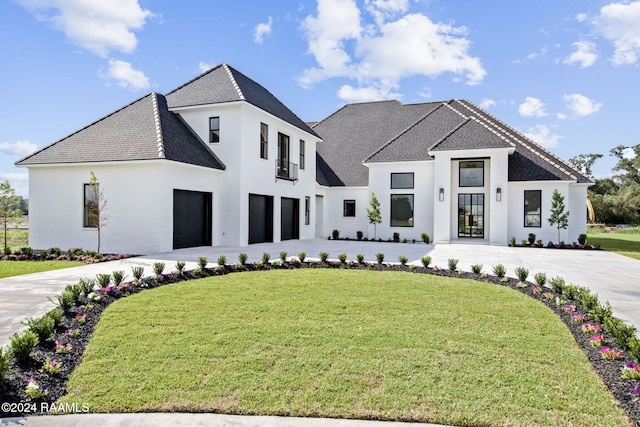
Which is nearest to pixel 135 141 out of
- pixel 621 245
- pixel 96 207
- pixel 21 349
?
pixel 96 207

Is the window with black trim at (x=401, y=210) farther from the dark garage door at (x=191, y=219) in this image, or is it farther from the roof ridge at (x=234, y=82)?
the dark garage door at (x=191, y=219)

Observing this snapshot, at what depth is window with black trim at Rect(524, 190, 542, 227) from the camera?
21.3 m

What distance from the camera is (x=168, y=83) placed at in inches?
836

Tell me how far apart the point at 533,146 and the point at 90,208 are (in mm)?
24274

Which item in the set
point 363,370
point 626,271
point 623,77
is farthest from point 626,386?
point 623,77

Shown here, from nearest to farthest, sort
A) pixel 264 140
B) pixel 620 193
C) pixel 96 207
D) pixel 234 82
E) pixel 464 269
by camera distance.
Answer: pixel 464 269, pixel 96 207, pixel 234 82, pixel 264 140, pixel 620 193

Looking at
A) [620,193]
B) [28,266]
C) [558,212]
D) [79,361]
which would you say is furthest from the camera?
[620,193]

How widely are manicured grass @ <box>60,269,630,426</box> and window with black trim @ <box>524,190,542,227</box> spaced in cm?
1593

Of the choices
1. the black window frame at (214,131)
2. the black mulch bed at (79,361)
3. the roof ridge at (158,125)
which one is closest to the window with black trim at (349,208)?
the black window frame at (214,131)

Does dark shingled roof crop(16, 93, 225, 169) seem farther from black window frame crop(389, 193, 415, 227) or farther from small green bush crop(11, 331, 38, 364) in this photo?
small green bush crop(11, 331, 38, 364)

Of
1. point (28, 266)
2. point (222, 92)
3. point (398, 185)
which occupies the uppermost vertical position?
point (222, 92)

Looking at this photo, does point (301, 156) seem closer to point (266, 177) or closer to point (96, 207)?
point (266, 177)

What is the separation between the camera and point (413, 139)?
981 inches

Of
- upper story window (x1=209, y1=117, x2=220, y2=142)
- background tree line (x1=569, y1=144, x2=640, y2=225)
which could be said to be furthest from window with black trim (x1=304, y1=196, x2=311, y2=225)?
background tree line (x1=569, y1=144, x2=640, y2=225)
